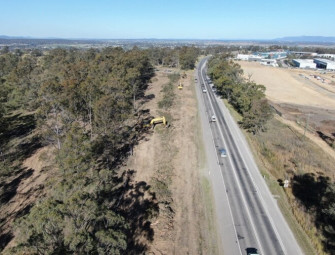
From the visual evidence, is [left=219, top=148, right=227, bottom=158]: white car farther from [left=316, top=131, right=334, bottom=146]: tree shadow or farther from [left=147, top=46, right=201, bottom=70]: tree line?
[left=147, top=46, right=201, bottom=70]: tree line

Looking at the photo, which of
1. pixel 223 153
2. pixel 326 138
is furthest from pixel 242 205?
pixel 326 138

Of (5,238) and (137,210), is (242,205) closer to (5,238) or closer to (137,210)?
(137,210)

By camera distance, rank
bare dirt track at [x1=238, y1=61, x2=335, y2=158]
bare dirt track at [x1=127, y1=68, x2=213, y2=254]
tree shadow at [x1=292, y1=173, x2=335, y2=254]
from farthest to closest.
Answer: bare dirt track at [x1=238, y1=61, x2=335, y2=158]
tree shadow at [x1=292, y1=173, x2=335, y2=254]
bare dirt track at [x1=127, y1=68, x2=213, y2=254]

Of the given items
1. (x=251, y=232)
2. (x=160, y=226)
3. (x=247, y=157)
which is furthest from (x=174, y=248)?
(x=247, y=157)

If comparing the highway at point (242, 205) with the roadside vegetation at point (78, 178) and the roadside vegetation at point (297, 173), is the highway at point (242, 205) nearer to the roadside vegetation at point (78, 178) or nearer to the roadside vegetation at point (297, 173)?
the roadside vegetation at point (297, 173)

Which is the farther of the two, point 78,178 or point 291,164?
point 291,164

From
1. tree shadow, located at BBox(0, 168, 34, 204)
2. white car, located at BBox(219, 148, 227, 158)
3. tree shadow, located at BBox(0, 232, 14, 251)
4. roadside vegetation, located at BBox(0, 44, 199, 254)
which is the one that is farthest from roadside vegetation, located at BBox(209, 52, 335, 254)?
tree shadow, located at BBox(0, 168, 34, 204)

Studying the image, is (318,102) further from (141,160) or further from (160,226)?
(160,226)

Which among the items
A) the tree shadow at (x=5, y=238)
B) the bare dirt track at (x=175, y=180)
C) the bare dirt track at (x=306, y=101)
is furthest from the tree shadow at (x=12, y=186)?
the bare dirt track at (x=306, y=101)
